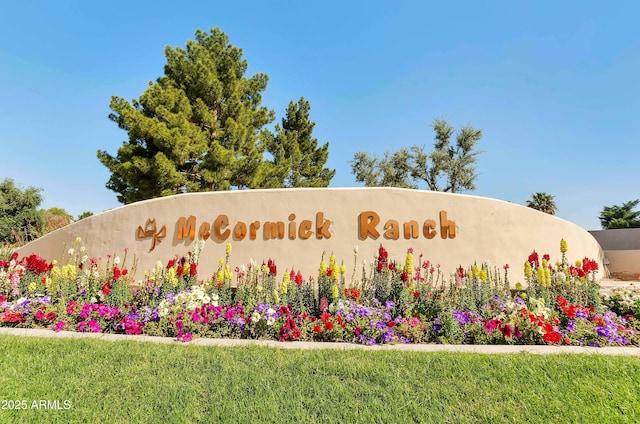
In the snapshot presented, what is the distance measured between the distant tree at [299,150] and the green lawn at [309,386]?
18489 millimetres

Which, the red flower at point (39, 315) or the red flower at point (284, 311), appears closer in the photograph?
the red flower at point (284, 311)

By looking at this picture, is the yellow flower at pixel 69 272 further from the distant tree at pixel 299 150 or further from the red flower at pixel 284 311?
the distant tree at pixel 299 150

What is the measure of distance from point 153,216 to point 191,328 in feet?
16.7

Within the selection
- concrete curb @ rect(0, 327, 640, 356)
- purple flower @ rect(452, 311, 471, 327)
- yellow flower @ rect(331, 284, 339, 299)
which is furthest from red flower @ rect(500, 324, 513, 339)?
yellow flower @ rect(331, 284, 339, 299)

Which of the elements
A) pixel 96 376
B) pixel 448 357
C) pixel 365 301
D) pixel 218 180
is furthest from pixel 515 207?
pixel 218 180

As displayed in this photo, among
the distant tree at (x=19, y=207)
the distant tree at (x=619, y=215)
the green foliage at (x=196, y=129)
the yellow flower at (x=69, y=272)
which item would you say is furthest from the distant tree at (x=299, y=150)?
the distant tree at (x=619, y=215)

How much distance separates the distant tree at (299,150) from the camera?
23234 mm

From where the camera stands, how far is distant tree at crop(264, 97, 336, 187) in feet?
76.2

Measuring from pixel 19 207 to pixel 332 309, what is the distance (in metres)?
34.2

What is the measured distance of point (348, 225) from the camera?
7793 millimetres

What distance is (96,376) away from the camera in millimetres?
3170

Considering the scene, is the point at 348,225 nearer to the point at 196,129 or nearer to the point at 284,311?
the point at 284,311

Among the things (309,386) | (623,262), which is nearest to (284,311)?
(309,386)

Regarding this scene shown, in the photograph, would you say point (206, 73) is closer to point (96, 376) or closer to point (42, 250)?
point (42, 250)
